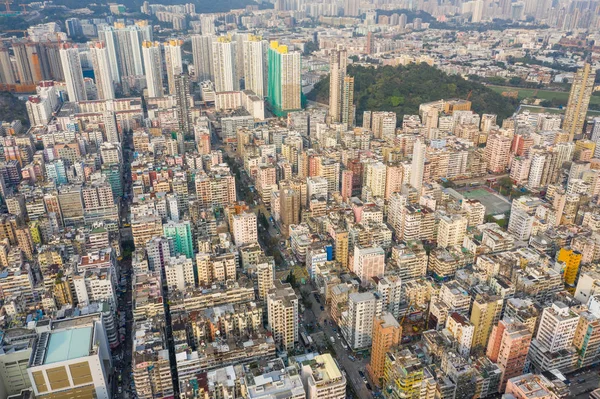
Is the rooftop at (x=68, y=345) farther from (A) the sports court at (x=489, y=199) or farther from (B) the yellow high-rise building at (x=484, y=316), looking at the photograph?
(A) the sports court at (x=489, y=199)

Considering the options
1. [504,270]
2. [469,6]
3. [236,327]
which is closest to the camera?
[236,327]

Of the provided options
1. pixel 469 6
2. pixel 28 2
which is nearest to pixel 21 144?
pixel 28 2

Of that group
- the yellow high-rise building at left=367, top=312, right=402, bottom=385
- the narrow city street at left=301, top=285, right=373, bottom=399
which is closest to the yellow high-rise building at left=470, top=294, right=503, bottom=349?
the yellow high-rise building at left=367, top=312, right=402, bottom=385

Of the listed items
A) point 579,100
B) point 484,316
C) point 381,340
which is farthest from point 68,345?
point 579,100

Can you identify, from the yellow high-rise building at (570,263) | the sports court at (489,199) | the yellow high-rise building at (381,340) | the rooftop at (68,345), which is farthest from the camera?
the sports court at (489,199)

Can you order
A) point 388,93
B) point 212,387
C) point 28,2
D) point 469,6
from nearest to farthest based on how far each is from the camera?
1. point 212,387
2. point 388,93
3. point 28,2
4. point 469,6

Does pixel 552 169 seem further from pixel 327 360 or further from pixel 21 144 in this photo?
pixel 21 144

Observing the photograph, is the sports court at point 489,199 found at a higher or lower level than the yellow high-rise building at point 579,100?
lower

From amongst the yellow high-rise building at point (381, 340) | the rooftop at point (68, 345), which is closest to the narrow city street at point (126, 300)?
the rooftop at point (68, 345)
